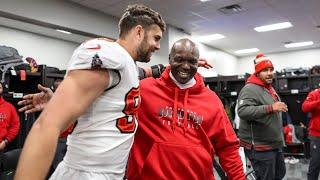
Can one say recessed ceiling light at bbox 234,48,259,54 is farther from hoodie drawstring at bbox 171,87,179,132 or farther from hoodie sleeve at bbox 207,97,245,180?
hoodie drawstring at bbox 171,87,179,132

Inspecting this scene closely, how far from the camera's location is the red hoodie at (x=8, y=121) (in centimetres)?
468

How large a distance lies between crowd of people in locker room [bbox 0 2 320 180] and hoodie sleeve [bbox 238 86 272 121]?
4.80 ft

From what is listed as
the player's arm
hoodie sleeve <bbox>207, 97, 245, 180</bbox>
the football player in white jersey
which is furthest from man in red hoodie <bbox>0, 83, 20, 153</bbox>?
the player's arm

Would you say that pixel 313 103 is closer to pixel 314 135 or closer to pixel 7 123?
pixel 314 135

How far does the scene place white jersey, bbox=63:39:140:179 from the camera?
3.96 ft

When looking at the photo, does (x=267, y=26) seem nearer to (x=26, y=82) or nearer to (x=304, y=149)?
(x=304, y=149)

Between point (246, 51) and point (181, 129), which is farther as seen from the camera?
point (246, 51)

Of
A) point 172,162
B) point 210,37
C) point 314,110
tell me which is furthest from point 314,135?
point 210,37

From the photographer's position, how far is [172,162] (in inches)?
68.1

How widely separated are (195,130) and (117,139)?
634 millimetres

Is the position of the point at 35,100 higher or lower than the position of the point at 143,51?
lower

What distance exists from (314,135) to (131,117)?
395cm


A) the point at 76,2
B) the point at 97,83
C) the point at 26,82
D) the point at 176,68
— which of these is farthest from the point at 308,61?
the point at 97,83

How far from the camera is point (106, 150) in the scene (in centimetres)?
126
